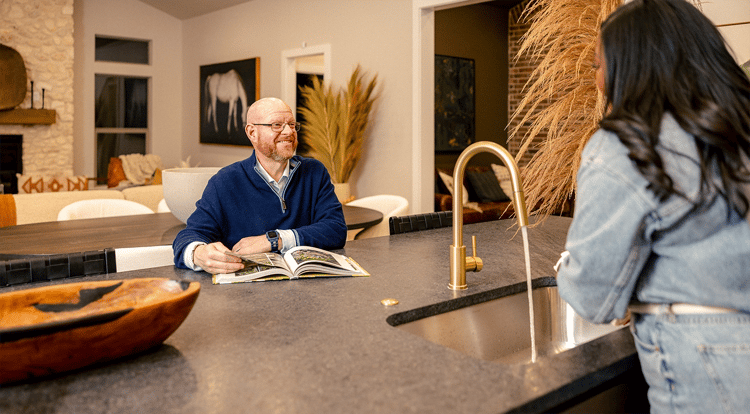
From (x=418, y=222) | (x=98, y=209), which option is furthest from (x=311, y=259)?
(x=98, y=209)

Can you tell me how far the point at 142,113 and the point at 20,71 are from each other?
1881mm

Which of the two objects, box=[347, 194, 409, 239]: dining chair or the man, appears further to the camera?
box=[347, 194, 409, 239]: dining chair

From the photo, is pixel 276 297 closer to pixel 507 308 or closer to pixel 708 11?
pixel 507 308

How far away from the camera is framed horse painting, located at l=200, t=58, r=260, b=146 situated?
24.6ft

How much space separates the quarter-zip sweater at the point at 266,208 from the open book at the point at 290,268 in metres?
0.28

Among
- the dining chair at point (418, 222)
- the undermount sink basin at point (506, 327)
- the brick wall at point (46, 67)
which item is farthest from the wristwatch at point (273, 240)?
the brick wall at point (46, 67)

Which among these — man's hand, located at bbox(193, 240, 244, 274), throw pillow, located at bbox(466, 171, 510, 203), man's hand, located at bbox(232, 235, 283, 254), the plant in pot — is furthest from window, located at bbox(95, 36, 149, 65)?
man's hand, located at bbox(193, 240, 244, 274)

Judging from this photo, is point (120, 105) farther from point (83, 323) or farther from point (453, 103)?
point (83, 323)

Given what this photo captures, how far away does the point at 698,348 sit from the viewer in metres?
0.96

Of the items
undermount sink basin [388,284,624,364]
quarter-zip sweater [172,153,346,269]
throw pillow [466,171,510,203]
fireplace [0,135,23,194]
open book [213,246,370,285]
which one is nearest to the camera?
undermount sink basin [388,284,624,364]

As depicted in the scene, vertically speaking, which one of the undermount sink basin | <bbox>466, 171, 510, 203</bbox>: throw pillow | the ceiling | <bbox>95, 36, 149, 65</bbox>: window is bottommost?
the undermount sink basin

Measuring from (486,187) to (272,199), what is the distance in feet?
16.7

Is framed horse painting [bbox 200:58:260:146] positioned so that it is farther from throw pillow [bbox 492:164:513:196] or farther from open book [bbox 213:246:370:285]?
open book [bbox 213:246:370:285]

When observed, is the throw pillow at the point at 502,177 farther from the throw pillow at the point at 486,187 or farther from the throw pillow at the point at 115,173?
the throw pillow at the point at 115,173
